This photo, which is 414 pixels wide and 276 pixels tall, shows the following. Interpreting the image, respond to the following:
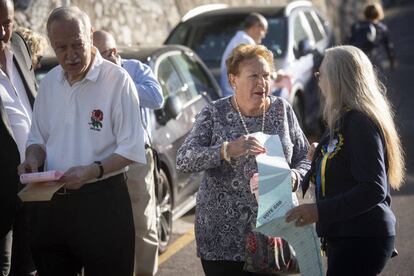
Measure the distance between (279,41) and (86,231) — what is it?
27.2 ft

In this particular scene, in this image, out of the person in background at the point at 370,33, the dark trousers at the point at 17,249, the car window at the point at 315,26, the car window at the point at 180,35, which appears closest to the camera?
the dark trousers at the point at 17,249

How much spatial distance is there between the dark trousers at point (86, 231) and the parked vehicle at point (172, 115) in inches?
103

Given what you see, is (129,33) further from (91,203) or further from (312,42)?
(91,203)

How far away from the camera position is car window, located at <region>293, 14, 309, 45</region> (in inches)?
509

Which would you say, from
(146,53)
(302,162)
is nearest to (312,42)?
(146,53)

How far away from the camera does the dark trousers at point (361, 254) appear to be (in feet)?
13.7

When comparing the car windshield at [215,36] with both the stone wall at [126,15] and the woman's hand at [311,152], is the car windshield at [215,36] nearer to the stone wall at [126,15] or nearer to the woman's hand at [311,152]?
the stone wall at [126,15]

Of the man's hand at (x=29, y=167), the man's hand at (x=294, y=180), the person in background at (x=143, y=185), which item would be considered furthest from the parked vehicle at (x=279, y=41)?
the man's hand at (x=29, y=167)

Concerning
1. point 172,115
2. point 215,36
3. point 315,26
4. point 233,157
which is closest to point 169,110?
point 172,115

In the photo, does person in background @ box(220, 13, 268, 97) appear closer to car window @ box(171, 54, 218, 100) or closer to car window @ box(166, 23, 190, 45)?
car window @ box(171, 54, 218, 100)

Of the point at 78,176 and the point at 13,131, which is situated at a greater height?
the point at 78,176

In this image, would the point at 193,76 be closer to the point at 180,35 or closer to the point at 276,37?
the point at 276,37

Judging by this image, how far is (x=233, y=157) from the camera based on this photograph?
4.57 meters

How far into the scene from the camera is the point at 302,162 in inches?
189
